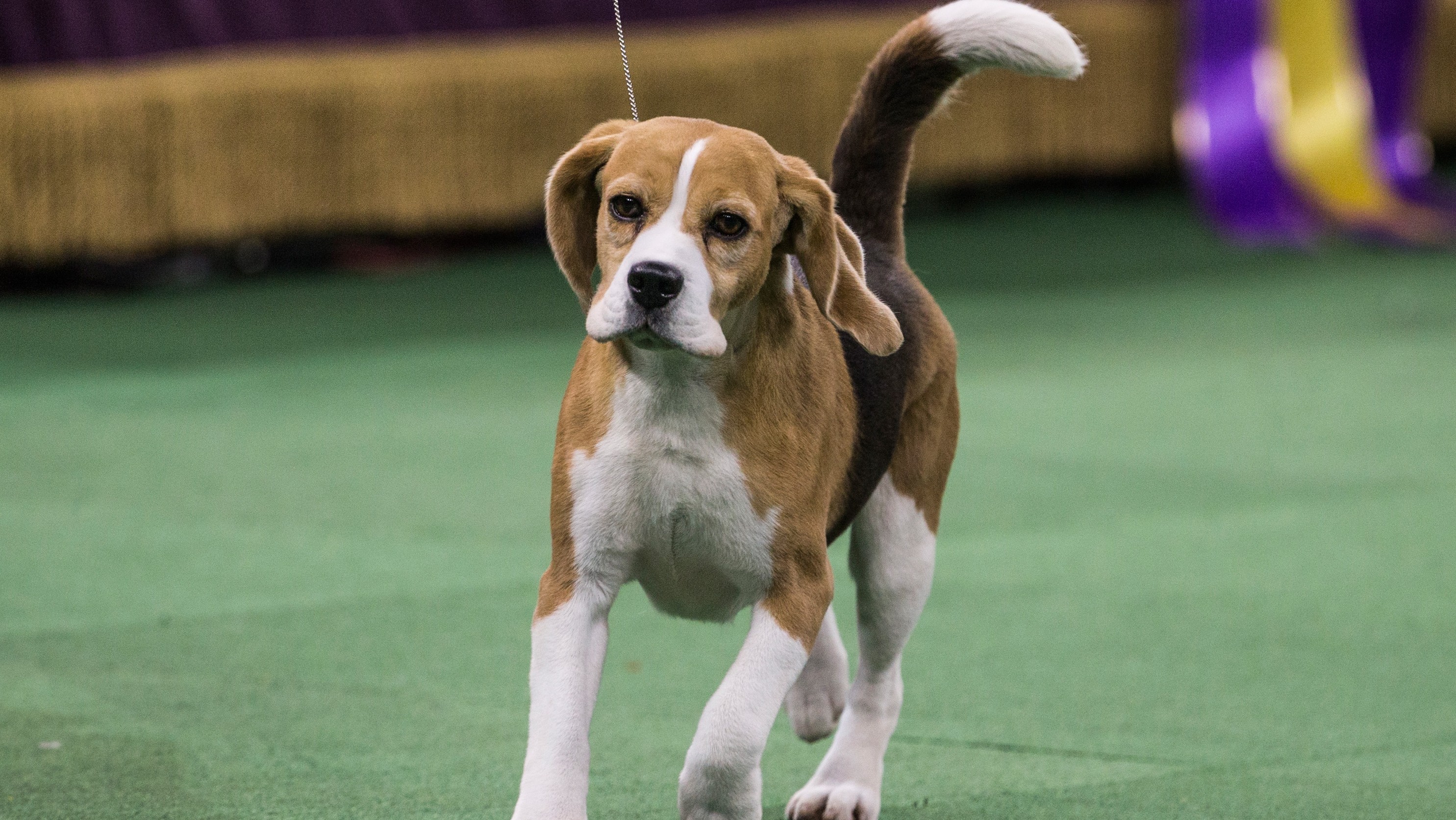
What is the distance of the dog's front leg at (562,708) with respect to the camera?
2062 millimetres

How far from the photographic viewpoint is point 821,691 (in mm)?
2672

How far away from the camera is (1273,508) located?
4508mm

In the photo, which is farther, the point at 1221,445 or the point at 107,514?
the point at 1221,445

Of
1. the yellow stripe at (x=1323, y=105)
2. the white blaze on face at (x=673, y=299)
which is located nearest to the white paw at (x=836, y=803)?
the white blaze on face at (x=673, y=299)

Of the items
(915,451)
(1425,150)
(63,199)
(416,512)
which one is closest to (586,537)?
(915,451)

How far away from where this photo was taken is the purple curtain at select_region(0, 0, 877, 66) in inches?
309

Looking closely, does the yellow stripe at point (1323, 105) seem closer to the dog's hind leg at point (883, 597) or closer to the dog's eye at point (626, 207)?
the dog's hind leg at point (883, 597)

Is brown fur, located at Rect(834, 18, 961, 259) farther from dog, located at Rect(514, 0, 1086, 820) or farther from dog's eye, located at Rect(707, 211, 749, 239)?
dog's eye, located at Rect(707, 211, 749, 239)

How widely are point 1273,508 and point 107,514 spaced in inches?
109

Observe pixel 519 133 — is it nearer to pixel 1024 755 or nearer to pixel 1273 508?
pixel 1273 508

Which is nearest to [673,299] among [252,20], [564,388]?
[564,388]

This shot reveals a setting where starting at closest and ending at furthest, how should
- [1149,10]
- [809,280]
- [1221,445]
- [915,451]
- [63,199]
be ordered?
[809,280] → [915,451] → [1221,445] → [63,199] → [1149,10]

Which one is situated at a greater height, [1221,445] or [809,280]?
[809,280]

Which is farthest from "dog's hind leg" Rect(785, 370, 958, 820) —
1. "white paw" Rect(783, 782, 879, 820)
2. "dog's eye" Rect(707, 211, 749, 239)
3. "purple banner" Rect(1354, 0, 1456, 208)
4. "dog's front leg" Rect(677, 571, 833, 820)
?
"purple banner" Rect(1354, 0, 1456, 208)
